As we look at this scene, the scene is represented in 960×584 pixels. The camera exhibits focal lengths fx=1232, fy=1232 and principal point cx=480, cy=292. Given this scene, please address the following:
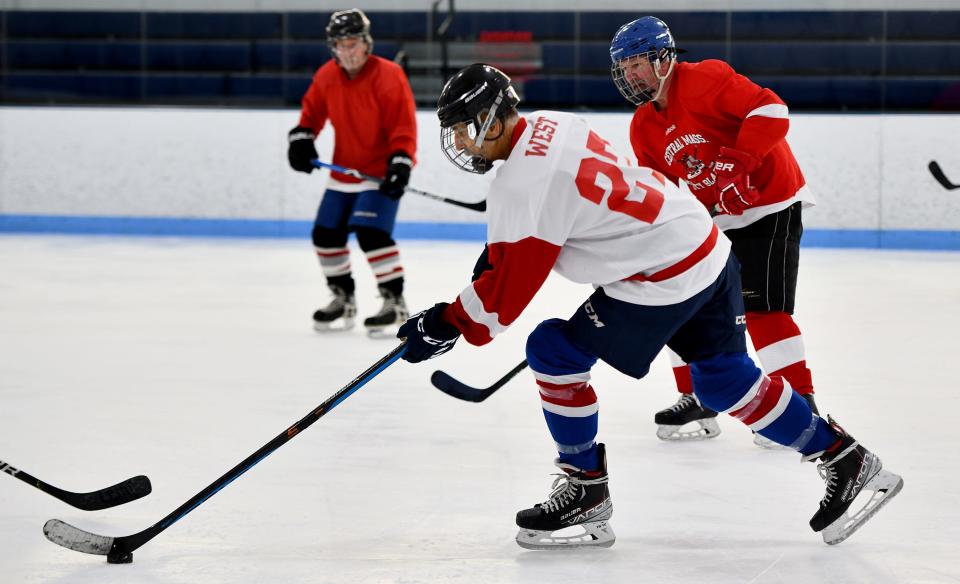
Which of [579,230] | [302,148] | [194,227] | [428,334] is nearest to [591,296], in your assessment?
[579,230]

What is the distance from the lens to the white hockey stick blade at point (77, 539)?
1954 mm

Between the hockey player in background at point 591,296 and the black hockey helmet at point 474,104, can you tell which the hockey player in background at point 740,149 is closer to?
the hockey player in background at point 591,296

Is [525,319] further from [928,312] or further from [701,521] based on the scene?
[701,521]

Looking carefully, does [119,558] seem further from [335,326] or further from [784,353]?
[335,326]

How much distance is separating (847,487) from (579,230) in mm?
642

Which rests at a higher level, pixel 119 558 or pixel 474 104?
pixel 474 104

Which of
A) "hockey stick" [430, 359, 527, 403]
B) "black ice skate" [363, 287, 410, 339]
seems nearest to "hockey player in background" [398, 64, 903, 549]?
"hockey stick" [430, 359, 527, 403]

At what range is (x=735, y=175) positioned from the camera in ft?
8.39

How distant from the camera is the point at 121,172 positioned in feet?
25.3

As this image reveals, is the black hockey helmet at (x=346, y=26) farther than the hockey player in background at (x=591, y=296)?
Yes

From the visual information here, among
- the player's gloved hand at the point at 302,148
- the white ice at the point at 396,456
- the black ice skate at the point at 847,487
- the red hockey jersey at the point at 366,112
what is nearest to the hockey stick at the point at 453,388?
the white ice at the point at 396,456

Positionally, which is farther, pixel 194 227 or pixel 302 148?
pixel 194 227

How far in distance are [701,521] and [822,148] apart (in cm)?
541

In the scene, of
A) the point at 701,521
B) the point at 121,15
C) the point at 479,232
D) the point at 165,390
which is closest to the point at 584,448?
the point at 701,521
